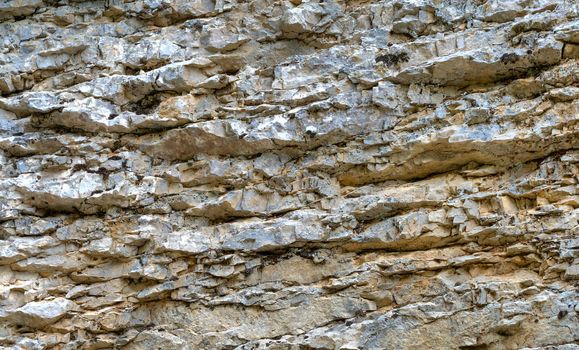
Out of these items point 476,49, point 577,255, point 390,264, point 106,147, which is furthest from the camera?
point 106,147

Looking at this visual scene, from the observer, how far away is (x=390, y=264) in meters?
7.08

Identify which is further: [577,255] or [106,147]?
[106,147]

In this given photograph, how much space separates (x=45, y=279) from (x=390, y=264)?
371cm

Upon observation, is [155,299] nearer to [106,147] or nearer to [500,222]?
[106,147]

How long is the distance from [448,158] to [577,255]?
1.58m

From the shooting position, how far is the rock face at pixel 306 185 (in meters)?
6.88

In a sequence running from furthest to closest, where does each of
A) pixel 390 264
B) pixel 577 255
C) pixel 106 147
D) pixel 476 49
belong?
pixel 106 147
pixel 476 49
pixel 390 264
pixel 577 255

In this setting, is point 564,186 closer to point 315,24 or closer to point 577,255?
point 577,255

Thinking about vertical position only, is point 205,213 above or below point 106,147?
below

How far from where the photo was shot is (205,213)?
25.1 ft

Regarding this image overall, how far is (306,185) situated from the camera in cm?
755

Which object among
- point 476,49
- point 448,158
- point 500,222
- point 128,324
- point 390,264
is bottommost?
point 128,324

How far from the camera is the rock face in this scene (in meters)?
6.88

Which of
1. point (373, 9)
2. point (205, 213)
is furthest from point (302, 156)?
point (373, 9)
